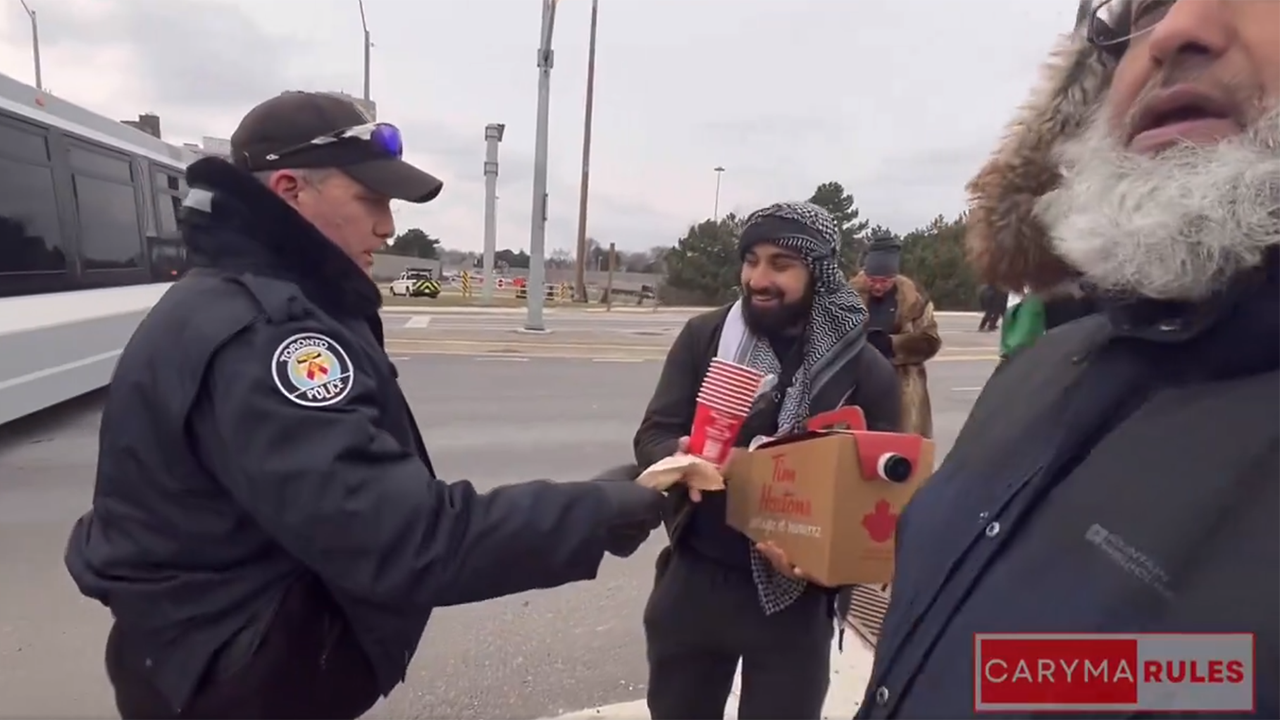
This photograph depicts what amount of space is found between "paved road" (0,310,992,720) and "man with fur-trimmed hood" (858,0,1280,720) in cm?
236

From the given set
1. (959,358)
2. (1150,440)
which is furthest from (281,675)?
(959,358)

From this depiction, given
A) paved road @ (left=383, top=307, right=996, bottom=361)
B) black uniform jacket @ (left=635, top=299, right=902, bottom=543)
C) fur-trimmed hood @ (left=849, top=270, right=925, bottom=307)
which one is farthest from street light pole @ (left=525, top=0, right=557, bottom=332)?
black uniform jacket @ (left=635, top=299, right=902, bottom=543)

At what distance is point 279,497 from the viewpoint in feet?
4.69

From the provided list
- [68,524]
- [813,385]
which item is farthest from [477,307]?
[813,385]

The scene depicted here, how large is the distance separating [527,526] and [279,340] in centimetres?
57

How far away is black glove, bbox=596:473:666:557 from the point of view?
A: 174 cm

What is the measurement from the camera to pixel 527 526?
5.27 feet

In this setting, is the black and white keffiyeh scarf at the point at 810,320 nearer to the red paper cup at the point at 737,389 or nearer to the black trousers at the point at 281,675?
the red paper cup at the point at 737,389

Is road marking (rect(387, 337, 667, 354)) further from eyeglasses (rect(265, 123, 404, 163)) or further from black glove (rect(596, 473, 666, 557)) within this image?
black glove (rect(596, 473, 666, 557))

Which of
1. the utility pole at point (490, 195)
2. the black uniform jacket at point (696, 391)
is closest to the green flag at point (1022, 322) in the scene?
the black uniform jacket at point (696, 391)

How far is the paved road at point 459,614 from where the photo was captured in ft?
10.3

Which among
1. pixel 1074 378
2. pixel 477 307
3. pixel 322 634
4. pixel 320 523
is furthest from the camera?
pixel 477 307

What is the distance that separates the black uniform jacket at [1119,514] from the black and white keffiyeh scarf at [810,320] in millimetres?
1092

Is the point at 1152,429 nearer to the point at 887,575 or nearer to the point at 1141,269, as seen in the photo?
the point at 1141,269
